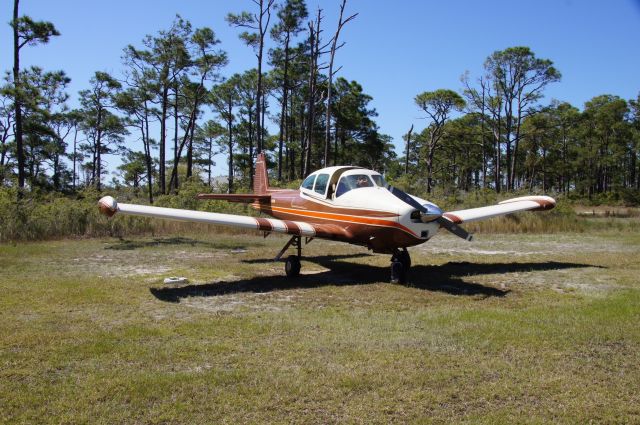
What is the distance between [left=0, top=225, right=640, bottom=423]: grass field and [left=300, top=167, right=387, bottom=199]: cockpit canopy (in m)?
2.01

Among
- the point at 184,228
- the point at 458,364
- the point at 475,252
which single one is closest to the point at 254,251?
the point at 184,228

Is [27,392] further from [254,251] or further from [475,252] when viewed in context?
[475,252]

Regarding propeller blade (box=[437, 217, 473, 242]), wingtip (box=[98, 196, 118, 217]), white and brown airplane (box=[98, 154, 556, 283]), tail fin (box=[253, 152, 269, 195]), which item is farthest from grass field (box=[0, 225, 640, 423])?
tail fin (box=[253, 152, 269, 195])

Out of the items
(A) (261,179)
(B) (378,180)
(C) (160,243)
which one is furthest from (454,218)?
(C) (160,243)

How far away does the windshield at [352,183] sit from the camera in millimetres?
10430

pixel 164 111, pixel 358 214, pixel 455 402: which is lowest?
pixel 455 402

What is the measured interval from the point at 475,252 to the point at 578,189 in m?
61.4

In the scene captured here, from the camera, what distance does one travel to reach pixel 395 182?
2923cm

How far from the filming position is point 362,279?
10.4 m

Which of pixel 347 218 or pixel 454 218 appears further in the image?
pixel 454 218

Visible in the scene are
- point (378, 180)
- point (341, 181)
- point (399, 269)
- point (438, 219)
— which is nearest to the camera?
point (438, 219)

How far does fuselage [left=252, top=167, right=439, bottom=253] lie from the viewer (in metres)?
9.22

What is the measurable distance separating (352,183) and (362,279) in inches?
85.6

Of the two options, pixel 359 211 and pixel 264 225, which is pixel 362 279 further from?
pixel 264 225
